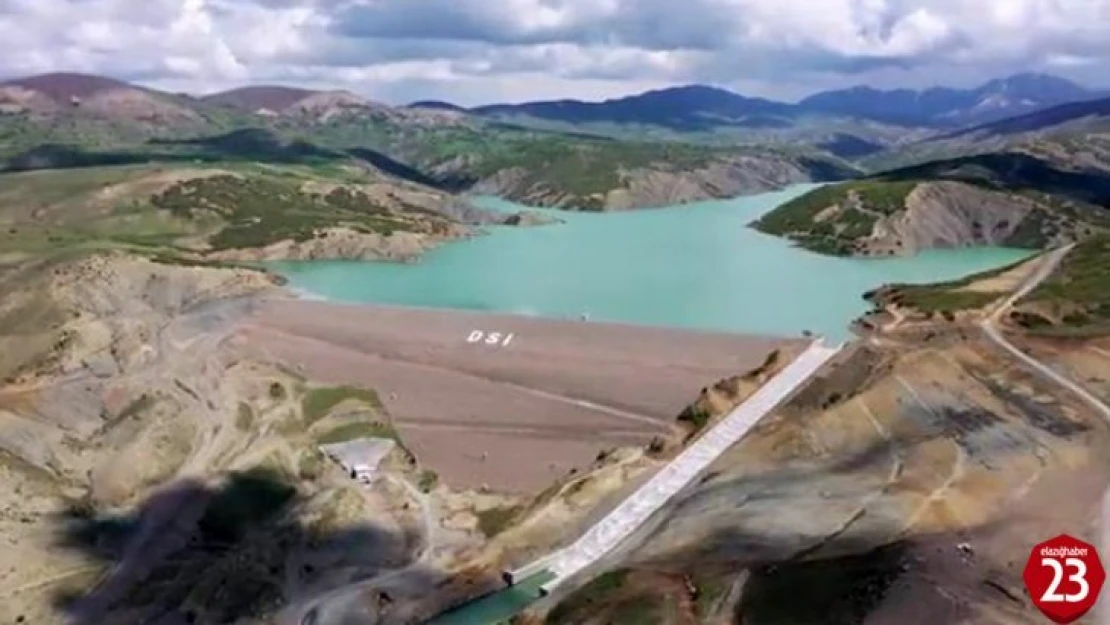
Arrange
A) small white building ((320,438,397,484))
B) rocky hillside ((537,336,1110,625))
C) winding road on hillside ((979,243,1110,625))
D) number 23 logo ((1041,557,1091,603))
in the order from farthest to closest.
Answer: small white building ((320,438,397,484)), winding road on hillside ((979,243,1110,625)), rocky hillside ((537,336,1110,625)), number 23 logo ((1041,557,1091,603))

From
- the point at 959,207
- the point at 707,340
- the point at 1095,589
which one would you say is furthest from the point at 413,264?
the point at 1095,589

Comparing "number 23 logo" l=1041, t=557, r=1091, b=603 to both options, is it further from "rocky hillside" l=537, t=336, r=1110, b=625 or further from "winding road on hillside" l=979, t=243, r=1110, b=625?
"rocky hillside" l=537, t=336, r=1110, b=625

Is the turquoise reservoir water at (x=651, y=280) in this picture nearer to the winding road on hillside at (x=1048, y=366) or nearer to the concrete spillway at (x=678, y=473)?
the winding road on hillside at (x=1048, y=366)

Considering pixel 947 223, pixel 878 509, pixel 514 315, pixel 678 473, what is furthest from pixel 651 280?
pixel 878 509

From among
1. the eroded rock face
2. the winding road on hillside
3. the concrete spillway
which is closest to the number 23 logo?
the winding road on hillside

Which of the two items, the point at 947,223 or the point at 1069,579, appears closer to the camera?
the point at 1069,579

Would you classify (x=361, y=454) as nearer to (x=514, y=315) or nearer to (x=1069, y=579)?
(x=514, y=315)

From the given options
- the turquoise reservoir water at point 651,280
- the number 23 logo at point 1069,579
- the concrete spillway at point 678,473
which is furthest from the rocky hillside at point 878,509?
the turquoise reservoir water at point 651,280

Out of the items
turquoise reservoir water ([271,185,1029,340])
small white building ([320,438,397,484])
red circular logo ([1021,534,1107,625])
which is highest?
red circular logo ([1021,534,1107,625])
